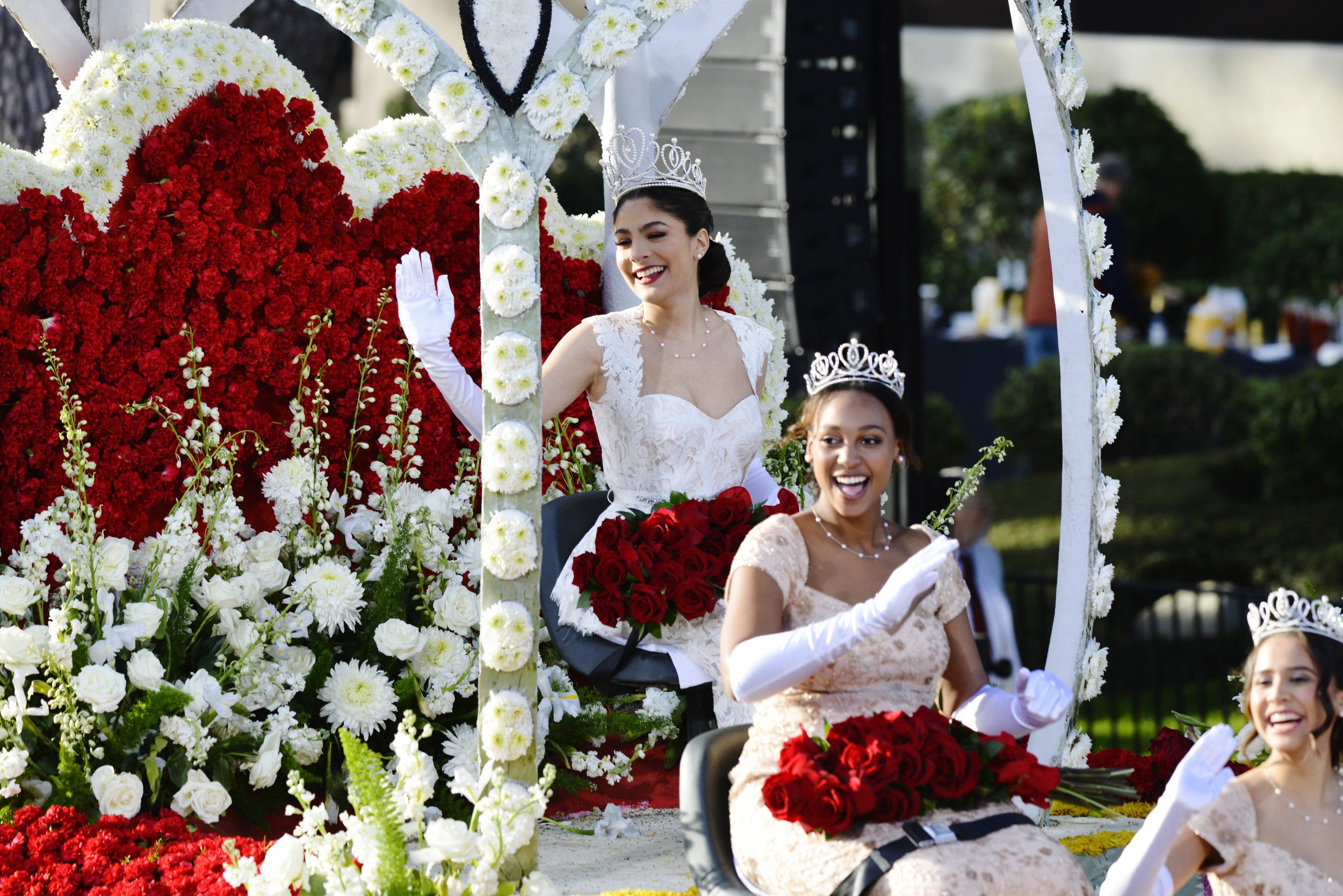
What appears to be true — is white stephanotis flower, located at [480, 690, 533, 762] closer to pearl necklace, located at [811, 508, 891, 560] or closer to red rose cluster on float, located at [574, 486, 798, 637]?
red rose cluster on float, located at [574, 486, 798, 637]

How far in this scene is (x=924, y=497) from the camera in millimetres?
7164

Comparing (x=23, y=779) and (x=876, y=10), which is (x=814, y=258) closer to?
(x=876, y=10)

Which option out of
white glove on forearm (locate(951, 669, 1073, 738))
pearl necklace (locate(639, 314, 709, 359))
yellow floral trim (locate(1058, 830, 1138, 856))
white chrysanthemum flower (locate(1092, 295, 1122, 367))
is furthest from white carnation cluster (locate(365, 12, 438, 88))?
yellow floral trim (locate(1058, 830, 1138, 856))

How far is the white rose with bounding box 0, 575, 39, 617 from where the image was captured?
3787mm

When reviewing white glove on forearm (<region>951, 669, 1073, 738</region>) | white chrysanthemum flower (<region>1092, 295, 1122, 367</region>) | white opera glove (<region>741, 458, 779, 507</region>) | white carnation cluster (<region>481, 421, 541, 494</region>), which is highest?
white chrysanthemum flower (<region>1092, 295, 1122, 367</region>)

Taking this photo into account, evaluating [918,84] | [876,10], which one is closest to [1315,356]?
[918,84]

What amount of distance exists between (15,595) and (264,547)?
69cm

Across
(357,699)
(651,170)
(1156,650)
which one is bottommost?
(1156,650)

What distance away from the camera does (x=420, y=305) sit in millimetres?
3617

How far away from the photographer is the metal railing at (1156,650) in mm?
8281

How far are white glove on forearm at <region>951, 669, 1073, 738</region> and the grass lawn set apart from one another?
7.53 metres

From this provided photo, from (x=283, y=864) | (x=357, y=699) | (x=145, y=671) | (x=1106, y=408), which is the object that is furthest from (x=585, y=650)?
(x=1106, y=408)

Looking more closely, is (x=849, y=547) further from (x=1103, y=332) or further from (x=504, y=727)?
(x=1103, y=332)

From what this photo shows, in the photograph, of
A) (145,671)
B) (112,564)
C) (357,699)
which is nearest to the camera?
(145,671)
